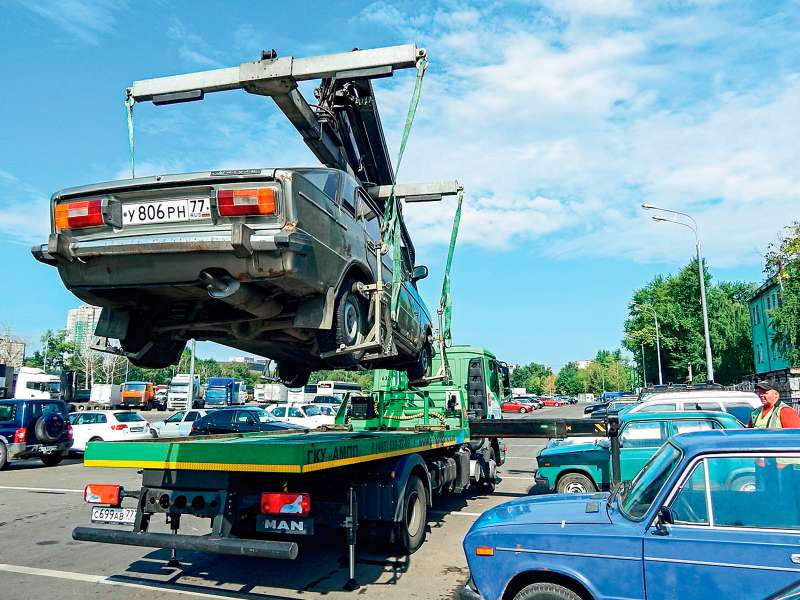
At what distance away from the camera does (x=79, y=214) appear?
4.50 metres

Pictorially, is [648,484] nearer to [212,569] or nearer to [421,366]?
[212,569]

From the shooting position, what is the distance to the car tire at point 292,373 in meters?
7.20

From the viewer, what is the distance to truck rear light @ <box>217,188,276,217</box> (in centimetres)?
424

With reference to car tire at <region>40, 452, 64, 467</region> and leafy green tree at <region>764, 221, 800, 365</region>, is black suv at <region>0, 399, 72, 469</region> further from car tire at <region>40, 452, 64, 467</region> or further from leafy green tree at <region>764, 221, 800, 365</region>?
leafy green tree at <region>764, 221, 800, 365</region>

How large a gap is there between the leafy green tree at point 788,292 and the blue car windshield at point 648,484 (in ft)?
84.4

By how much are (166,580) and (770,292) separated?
46.0 m

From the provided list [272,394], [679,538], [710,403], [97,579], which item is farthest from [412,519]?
[272,394]

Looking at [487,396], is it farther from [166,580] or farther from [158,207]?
[158,207]

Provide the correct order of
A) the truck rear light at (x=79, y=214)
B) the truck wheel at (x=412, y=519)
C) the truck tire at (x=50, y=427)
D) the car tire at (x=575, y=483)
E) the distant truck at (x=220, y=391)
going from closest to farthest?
the truck rear light at (x=79, y=214) < the truck wheel at (x=412, y=519) < the car tire at (x=575, y=483) < the truck tire at (x=50, y=427) < the distant truck at (x=220, y=391)

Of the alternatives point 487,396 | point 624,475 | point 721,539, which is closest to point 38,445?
point 487,396

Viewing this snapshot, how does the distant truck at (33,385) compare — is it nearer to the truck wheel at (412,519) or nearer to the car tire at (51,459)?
the car tire at (51,459)

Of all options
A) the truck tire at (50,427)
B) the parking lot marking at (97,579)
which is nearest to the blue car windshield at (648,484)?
the parking lot marking at (97,579)

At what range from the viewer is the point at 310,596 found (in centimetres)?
530

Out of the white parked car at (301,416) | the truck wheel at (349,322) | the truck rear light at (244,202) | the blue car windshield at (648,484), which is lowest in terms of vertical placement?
the white parked car at (301,416)
